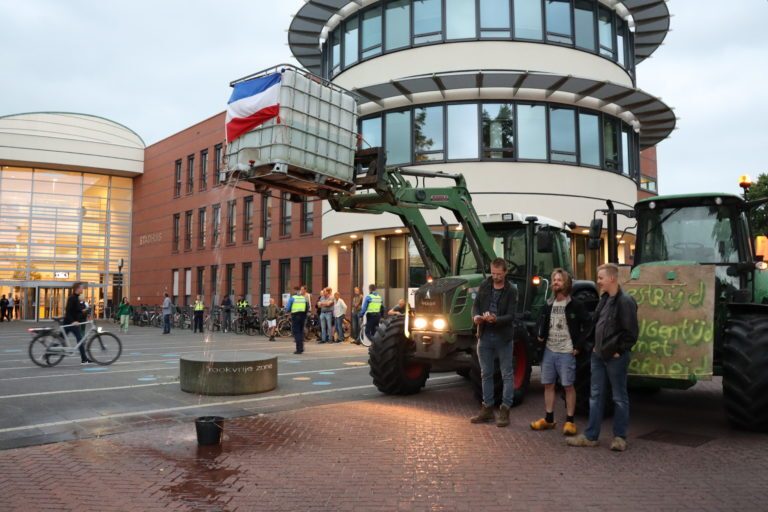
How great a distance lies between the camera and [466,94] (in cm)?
1923

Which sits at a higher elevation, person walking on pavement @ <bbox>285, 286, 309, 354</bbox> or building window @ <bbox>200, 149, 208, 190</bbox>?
building window @ <bbox>200, 149, 208, 190</bbox>

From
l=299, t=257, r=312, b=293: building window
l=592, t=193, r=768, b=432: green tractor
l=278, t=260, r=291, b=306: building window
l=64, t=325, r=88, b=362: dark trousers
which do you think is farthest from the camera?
l=278, t=260, r=291, b=306: building window

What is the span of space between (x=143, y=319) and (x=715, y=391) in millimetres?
31211

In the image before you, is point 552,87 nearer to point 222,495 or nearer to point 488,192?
point 488,192

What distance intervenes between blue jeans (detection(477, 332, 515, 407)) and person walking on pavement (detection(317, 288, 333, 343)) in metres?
12.5

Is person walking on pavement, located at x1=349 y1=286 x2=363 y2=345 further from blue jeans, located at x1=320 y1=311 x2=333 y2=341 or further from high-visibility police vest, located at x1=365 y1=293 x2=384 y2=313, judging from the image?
high-visibility police vest, located at x1=365 y1=293 x2=384 y2=313

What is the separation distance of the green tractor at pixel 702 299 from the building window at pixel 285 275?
22.4m

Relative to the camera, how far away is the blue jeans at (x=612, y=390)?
6.20m

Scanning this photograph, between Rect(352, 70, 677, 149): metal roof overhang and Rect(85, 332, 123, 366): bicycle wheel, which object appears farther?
Rect(352, 70, 677, 149): metal roof overhang

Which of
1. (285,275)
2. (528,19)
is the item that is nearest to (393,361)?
(528,19)

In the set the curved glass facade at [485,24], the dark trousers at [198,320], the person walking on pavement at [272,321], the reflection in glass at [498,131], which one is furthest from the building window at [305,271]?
the reflection in glass at [498,131]

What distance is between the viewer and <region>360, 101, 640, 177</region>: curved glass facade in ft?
63.1

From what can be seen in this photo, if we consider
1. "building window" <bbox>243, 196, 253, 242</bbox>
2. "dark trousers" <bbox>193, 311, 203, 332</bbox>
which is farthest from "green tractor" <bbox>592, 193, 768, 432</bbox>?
"building window" <bbox>243, 196, 253, 242</bbox>

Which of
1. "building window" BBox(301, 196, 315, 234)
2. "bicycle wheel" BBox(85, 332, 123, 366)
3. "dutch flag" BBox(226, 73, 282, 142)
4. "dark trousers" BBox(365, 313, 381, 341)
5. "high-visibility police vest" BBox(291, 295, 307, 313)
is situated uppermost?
"building window" BBox(301, 196, 315, 234)
